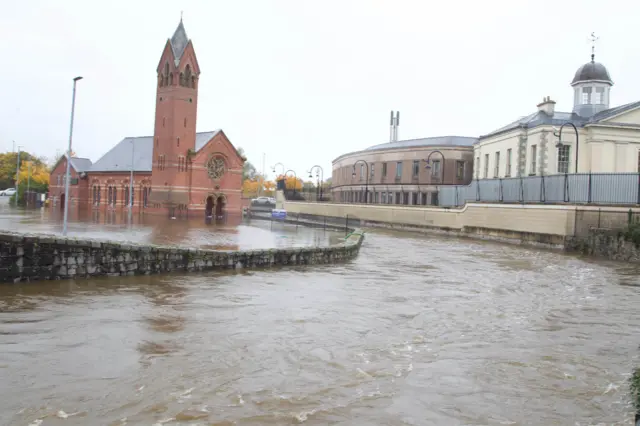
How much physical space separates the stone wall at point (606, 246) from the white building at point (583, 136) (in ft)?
48.5

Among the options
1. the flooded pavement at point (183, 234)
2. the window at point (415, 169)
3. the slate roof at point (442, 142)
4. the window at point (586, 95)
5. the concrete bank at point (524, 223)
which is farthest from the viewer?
the window at point (415, 169)

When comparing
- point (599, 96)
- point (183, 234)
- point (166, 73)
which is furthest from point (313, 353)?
point (166, 73)

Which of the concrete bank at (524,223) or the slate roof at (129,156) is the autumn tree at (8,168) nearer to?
the slate roof at (129,156)

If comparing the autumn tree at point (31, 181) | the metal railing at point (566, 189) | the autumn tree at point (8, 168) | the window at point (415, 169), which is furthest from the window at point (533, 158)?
the autumn tree at point (8, 168)

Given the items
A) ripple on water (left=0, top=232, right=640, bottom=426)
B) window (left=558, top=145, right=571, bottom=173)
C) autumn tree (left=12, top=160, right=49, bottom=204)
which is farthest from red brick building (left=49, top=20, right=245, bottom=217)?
ripple on water (left=0, top=232, right=640, bottom=426)

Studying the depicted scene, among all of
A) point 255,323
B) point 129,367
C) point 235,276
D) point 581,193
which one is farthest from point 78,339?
point 581,193

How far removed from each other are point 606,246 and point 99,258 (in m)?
21.2

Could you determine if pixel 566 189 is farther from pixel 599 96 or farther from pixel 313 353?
pixel 313 353

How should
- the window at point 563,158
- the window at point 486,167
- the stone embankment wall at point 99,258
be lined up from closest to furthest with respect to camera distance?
the stone embankment wall at point 99,258 < the window at point 563,158 < the window at point 486,167

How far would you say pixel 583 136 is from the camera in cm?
4016

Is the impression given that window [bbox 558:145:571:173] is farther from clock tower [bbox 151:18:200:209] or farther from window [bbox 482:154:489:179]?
→ clock tower [bbox 151:18:200:209]

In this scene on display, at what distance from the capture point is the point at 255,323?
10359 mm

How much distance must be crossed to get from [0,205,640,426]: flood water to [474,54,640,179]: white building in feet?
89.3

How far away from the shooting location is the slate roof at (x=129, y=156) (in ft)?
188
